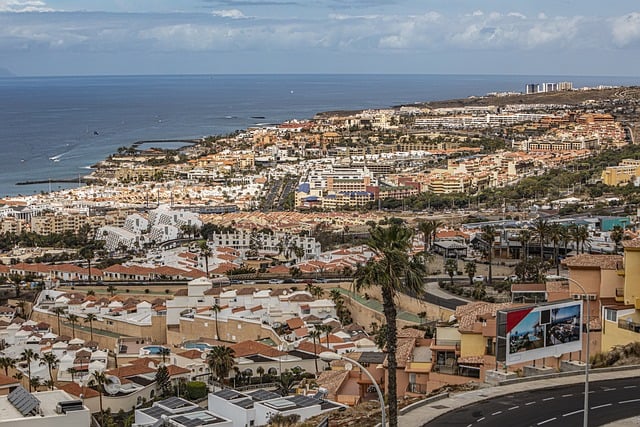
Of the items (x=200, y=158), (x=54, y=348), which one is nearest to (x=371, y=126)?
(x=200, y=158)

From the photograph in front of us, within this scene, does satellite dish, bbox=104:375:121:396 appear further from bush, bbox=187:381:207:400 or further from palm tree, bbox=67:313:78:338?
palm tree, bbox=67:313:78:338

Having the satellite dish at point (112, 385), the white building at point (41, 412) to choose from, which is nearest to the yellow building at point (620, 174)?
the satellite dish at point (112, 385)

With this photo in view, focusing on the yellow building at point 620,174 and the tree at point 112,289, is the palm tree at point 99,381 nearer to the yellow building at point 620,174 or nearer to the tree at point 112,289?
the tree at point 112,289

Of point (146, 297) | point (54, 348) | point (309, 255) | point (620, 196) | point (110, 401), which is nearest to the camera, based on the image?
point (110, 401)

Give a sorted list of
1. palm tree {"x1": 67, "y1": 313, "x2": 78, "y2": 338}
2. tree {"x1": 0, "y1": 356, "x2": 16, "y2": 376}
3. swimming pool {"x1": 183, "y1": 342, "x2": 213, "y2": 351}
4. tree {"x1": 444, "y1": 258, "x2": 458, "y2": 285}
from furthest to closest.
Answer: palm tree {"x1": 67, "y1": 313, "x2": 78, "y2": 338}
tree {"x1": 444, "y1": 258, "x2": 458, "y2": 285}
swimming pool {"x1": 183, "y1": 342, "x2": 213, "y2": 351}
tree {"x1": 0, "y1": 356, "x2": 16, "y2": 376}

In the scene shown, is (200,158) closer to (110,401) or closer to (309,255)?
(309,255)

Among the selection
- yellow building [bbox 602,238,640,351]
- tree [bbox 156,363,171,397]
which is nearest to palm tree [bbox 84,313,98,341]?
tree [bbox 156,363,171,397]

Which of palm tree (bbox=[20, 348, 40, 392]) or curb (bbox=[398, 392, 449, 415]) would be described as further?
palm tree (bbox=[20, 348, 40, 392])
